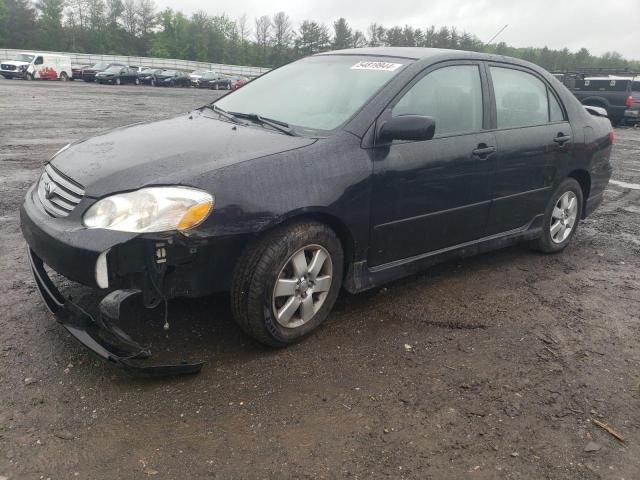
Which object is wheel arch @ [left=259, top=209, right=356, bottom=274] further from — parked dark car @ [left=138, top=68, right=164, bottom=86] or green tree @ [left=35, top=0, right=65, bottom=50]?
green tree @ [left=35, top=0, right=65, bottom=50]

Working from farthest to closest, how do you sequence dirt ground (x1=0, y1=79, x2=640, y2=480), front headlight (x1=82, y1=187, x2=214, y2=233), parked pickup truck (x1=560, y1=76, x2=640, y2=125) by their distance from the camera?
parked pickup truck (x1=560, y1=76, x2=640, y2=125)
front headlight (x1=82, y1=187, x2=214, y2=233)
dirt ground (x1=0, y1=79, x2=640, y2=480)

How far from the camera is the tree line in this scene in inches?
2635

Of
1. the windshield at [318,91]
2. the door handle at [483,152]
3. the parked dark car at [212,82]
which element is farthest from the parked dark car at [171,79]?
the door handle at [483,152]

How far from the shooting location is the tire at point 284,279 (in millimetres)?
2840

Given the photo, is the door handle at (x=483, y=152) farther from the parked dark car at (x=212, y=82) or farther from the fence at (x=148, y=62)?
the fence at (x=148, y=62)

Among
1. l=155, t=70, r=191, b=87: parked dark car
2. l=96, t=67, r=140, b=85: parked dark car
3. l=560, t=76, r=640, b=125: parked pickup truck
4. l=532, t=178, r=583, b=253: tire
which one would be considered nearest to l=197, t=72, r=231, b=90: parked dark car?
l=155, t=70, r=191, b=87: parked dark car

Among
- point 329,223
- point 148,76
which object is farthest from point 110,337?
Answer: point 148,76

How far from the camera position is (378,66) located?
3.70 meters

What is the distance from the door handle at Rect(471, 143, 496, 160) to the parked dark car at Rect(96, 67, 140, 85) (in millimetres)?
38508

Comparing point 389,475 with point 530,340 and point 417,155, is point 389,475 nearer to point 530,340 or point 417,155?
point 530,340

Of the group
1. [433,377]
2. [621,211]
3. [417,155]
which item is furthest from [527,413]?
[621,211]

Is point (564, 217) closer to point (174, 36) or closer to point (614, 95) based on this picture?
point (614, 95)

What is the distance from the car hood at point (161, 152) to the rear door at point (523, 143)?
1781 mm

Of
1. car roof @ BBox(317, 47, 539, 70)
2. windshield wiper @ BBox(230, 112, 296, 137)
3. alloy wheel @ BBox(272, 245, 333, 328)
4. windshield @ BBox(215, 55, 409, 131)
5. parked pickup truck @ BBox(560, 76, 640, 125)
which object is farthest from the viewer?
parked pickup truck @ BBox(560, 76, 640, 125)
